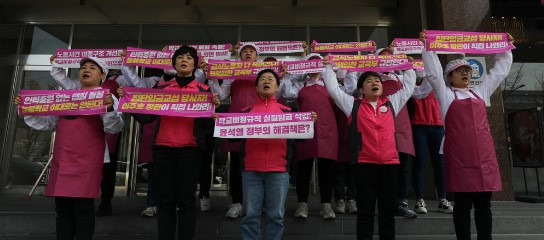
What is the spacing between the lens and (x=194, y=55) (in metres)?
3.85

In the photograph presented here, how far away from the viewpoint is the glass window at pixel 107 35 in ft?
30.1

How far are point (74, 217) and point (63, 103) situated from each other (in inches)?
41.1

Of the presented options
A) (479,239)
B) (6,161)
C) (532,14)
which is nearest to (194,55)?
(479,239)

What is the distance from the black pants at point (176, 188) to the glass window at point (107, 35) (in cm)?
647

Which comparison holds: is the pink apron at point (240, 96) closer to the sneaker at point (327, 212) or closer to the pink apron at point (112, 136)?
the sneaker at point (327, 212)

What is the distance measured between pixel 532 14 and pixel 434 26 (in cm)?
294

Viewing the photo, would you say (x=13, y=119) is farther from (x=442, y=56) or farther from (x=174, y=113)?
(x=442, y=56)

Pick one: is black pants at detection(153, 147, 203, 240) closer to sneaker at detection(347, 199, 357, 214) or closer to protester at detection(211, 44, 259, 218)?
protester at detection(211, 44, 259, 218)

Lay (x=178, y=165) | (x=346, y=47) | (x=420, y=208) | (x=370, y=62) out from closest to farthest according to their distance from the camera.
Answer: (x=178, y=165)
(x=370, y=62)
(x=420, y=208)
(x=346, y=47)

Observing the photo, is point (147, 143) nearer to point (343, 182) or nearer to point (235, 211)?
point (235, 211)

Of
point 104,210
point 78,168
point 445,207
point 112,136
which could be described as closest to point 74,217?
point 78,168

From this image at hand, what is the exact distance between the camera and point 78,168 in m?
3.41

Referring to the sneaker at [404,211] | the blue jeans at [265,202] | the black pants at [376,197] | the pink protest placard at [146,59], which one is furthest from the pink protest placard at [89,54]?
the sneaker at [404,211]

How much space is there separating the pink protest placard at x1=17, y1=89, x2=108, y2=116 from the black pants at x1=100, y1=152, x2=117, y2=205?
125 cm
